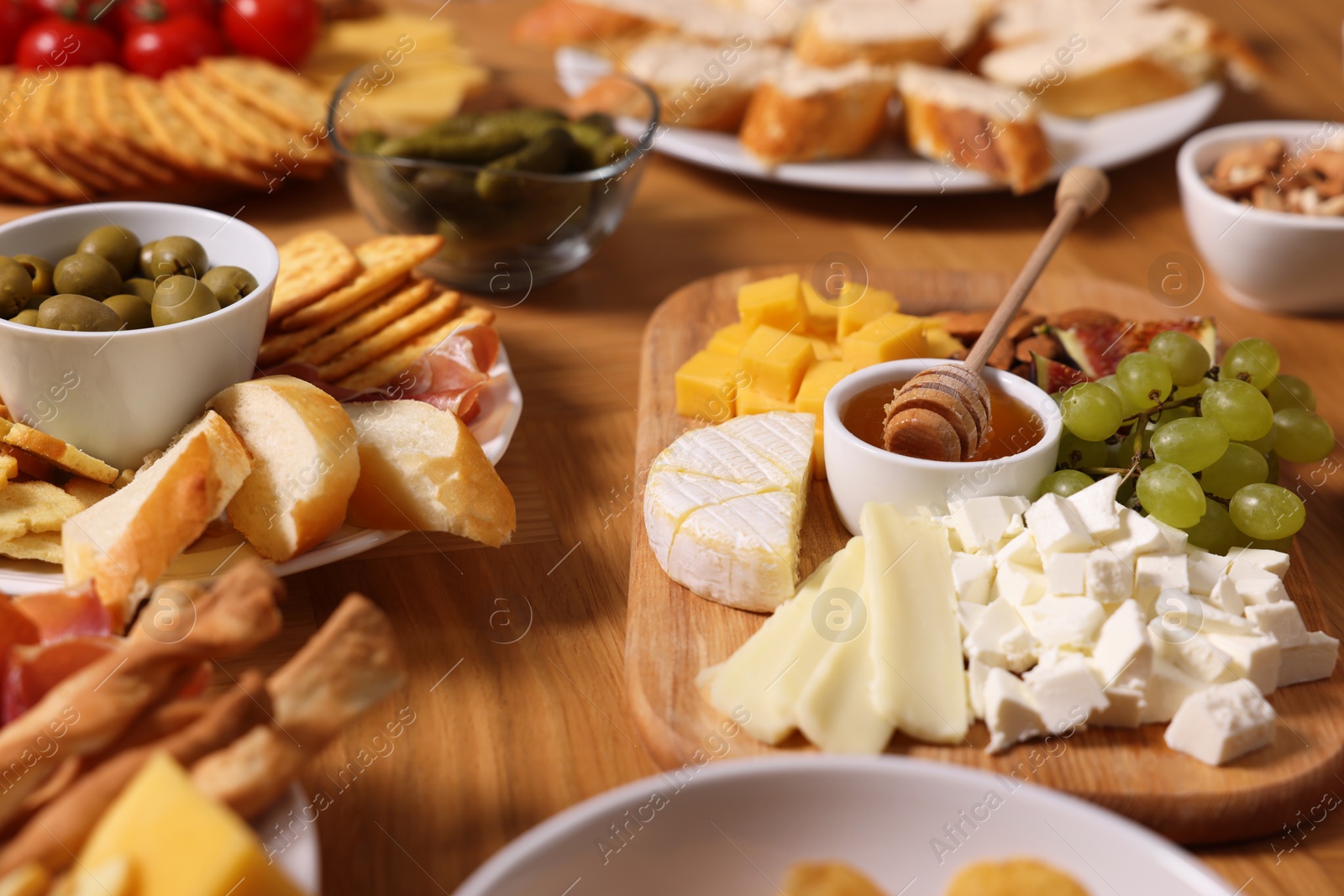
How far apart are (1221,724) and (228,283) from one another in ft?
3.43

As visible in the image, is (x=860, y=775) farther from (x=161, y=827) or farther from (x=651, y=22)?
(x=651, y=22)

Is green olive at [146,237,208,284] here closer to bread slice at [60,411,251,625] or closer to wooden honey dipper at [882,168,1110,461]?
bread slice at [60,411,251,625]

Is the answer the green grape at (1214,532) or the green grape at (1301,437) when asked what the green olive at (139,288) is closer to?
the green grape at (1214,532)

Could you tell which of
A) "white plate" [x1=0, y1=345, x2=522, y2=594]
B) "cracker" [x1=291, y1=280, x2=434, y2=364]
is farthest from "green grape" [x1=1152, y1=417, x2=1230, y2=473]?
"cracker" [x1=291, y1=280, x2=434, y2=364]

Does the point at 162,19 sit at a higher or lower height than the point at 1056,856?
higher

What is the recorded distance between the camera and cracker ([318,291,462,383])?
1354 mm

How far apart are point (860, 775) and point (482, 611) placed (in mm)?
485

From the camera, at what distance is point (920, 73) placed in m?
2.07

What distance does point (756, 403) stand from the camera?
133 cm

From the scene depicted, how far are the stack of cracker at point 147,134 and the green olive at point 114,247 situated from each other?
67 cm

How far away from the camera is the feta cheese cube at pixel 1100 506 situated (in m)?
1.02

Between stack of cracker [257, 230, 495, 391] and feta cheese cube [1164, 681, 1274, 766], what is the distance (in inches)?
36.4

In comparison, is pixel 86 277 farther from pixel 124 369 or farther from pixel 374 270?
pixel 374 270

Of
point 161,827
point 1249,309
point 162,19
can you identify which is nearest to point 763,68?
point 1249,309
